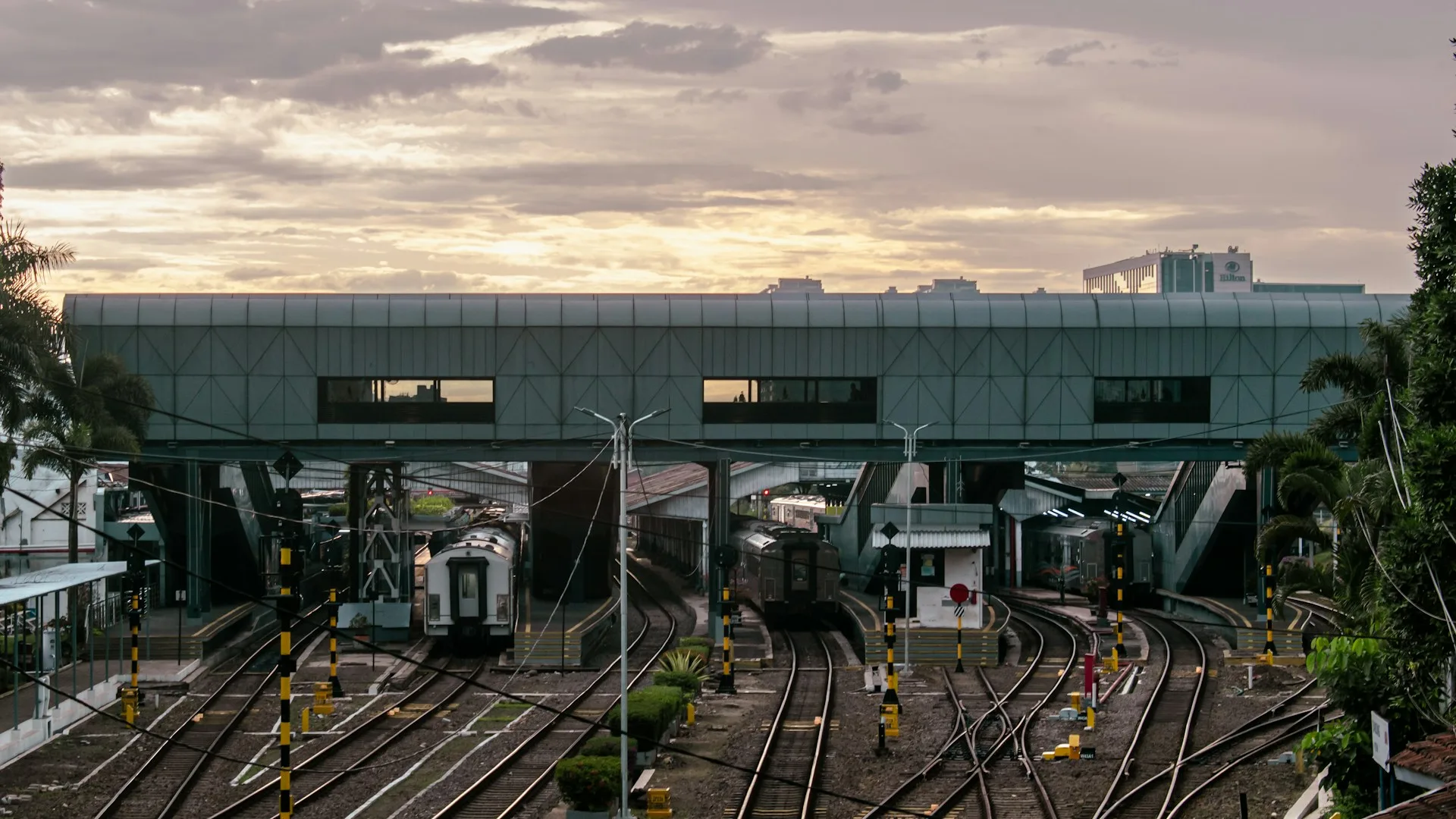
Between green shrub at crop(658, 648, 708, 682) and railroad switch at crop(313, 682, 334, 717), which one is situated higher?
green shrub at crop(658, 648, 708, 682)

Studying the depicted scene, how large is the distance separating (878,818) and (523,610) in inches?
912

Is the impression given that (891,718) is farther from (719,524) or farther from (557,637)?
(719,524)

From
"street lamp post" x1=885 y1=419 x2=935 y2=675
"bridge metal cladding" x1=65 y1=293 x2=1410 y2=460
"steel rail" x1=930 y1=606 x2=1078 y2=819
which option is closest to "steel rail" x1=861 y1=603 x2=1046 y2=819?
"steel rail" x1=930 y1=606 x2=1078 y2=819

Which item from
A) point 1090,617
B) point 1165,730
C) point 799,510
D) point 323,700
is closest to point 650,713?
point 323,700

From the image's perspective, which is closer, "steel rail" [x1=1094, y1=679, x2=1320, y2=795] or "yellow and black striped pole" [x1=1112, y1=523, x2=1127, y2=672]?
"steel rail" [x1=1094, y1=679, x2=1320, y2=795]

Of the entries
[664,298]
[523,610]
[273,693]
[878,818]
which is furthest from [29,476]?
[878,818]

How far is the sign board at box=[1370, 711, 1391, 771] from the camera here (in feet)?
64.3

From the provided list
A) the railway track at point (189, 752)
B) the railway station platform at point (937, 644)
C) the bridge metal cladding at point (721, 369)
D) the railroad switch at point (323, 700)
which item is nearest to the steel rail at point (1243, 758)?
the railway station platform at point (937, 644)

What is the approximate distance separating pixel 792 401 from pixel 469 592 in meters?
11.2

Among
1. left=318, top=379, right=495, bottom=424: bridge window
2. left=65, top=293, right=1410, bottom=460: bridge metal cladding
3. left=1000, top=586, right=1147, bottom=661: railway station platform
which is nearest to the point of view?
left=1000, top=586, right=1147, bottom=661: railway station platform

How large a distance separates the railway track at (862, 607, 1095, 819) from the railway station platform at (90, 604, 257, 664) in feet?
64.9

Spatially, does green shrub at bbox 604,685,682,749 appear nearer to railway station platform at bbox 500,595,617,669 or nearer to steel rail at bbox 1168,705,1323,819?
steel rail at bbox 1168,705,1323,819

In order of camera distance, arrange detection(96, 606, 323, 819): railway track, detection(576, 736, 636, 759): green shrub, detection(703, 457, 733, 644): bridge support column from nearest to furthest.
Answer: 1. detection(96, 606, 323, 819): railway track
2. detection(576, 736, 636, 759): green shrub
3. detection(703, 457, 733, 644): bridge support column

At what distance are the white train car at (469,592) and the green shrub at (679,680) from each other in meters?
9.47
